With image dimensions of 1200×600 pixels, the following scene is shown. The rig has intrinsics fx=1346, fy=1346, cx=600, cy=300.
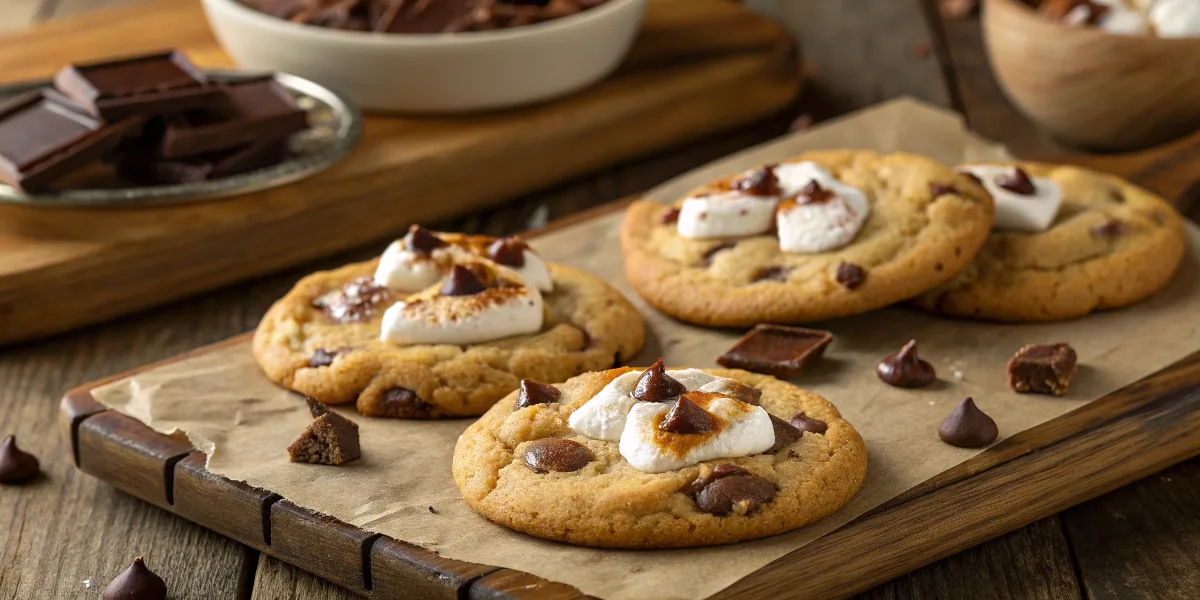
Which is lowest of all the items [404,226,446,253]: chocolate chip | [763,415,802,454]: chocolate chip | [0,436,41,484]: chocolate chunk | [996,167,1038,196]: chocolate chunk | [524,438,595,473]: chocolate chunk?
[0,436,41,484]: chocolate chunk

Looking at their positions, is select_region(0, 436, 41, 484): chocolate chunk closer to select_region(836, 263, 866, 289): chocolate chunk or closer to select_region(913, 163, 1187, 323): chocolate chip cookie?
select_region(836, 263, 866, 289): chocolate chunk

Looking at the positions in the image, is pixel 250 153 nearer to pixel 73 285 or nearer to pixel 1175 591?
A: pixel 73 285

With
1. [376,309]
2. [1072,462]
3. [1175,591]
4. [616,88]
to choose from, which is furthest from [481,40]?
[1175,591]

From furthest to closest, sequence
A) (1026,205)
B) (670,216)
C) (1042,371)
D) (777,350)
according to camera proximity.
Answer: (670,216) < (1026,205) < (777,350) < (1042,371)

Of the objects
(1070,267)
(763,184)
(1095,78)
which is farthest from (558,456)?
(1095,78)

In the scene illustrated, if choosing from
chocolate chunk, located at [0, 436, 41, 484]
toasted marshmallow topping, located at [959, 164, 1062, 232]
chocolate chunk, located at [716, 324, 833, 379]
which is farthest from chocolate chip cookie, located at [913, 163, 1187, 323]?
chocolate chunk, located at [0, 436, 41, 484]

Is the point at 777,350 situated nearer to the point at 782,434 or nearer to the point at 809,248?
the point at 809,248

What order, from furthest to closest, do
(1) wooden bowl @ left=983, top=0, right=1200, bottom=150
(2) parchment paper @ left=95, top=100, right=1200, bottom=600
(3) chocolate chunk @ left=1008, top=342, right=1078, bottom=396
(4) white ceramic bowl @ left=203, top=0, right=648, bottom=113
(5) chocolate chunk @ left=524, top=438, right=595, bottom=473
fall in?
(4) white ceramic bowl @ left=203, top=0, right=648, bottom=113 → (1) wooden bowl @ left=983, top=0, right=1200, bottom=150 → (3) chocolate chunk @ left=1008, top=342, right=1078, bottom=396 → (5) chocolate chunk @ left=524, top=438, right=595, bottom=473 → (2) parchment paper @ left=95, top=100, right=1200, bottom=600
